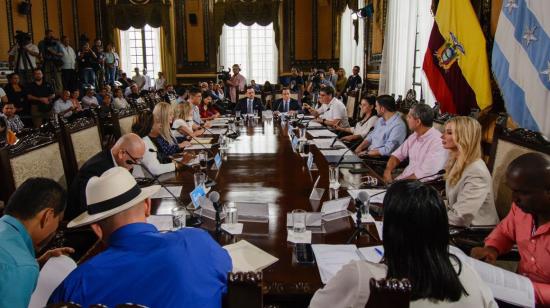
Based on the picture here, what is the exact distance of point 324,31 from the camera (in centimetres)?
1261

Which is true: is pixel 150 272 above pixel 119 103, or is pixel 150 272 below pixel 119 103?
above

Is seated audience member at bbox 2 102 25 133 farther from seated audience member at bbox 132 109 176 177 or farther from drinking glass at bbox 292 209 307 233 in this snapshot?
drinking glass at bbox 292 209 307 233

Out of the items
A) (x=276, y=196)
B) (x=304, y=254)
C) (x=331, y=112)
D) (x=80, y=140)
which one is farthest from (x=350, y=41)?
(x=304, y=254)

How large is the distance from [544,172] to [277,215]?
1.01m

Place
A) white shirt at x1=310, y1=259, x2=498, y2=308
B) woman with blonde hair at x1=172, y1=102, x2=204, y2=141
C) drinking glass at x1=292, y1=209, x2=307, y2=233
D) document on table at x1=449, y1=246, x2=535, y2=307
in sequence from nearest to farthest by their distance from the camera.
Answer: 1. white shirt at x1=310, y1=259, x2=498, y2=308
2. document on table at x1=449, y1=246, x2=535, y2=307
3. drinking glass at x1=292, y1=209, x2=307, y2=233
4. woman with blonde hair at x1=172, y1=102, x2=204, y2=141

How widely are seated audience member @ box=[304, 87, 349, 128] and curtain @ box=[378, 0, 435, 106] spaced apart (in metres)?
1.04

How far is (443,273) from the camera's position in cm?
97

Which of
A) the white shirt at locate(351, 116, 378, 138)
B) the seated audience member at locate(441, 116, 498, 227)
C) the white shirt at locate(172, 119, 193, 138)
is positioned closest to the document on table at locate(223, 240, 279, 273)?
the seated audience member at locate(441, 116, 498, 227)

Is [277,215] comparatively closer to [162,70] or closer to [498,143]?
[498,143]

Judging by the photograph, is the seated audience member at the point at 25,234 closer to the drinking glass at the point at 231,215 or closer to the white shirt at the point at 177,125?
the drinking glass at the point at 231,215

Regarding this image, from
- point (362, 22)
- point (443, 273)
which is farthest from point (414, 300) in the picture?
point (362, 22)

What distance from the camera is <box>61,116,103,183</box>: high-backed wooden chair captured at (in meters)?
2.86

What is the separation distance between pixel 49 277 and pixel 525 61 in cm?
316

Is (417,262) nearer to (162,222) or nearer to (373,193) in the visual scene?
(162,222)
